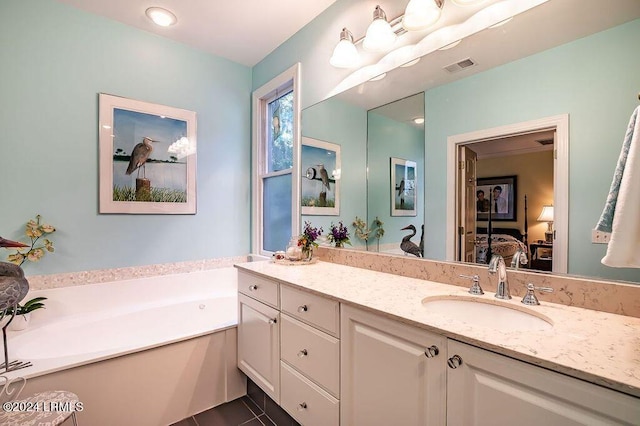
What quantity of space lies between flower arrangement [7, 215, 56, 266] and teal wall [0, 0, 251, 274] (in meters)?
0.05

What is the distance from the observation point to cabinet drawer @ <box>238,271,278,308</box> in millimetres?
1562

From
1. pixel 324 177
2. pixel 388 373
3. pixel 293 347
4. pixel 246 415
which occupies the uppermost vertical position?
pixel 324 177

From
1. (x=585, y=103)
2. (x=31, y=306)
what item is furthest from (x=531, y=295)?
(x=31, y=306)

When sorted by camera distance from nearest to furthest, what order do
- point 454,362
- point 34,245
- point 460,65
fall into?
1. point 454,362
2. point 460,65
3. point 34,245

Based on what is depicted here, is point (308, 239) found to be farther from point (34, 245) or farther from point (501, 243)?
point (34, 245)

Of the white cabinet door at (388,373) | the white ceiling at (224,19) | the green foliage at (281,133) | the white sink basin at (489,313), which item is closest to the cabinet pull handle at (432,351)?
the white cabinet door at (388,373)

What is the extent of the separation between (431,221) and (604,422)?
97cm

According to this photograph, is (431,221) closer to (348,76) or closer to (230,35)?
(348,76)

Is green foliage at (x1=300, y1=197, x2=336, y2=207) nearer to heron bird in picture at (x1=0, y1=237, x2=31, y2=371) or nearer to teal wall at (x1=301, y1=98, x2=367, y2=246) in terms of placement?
teal wall at (x1=301, y1=98, x2=367, y2=246)

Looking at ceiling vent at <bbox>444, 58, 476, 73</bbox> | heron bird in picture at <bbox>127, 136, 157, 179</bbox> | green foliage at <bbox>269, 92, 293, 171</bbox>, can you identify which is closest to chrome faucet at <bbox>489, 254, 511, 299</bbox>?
ceiling vent at <bbox>444, 58, 476, 73</bbox>

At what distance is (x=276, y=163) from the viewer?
273 centimetres

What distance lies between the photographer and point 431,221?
4.90ft

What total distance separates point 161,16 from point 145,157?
1.03 metres

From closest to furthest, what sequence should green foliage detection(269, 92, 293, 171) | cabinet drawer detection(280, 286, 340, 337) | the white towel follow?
1. the white towel
2. cabinet drawer detection(280, 286, 340, 337)
3. green foliage detection(269, 92, 293, 171)
